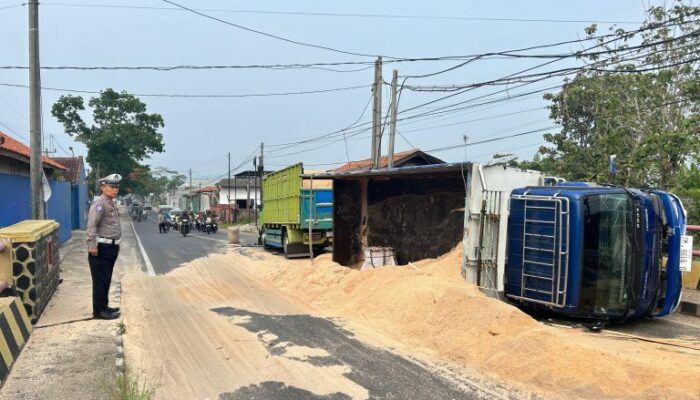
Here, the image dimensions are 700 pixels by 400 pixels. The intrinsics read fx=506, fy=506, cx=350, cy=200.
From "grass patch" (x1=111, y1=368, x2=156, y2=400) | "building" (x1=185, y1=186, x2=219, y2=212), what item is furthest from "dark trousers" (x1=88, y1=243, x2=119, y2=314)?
"building" (x1=185, y1=186, x2=219, y2=212)

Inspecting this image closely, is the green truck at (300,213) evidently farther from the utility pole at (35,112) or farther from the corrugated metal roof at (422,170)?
the utility pole at (35,112)

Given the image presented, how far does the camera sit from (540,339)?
538cm

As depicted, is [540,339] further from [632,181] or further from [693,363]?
[632,181]

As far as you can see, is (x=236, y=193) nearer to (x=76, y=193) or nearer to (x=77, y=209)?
(x=77, y=209)

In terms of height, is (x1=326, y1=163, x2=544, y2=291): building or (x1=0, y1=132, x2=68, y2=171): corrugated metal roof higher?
(x1=0, y1=132, x2=68, y2=171): corrugated metal roof

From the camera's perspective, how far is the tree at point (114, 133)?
50406 millimetres

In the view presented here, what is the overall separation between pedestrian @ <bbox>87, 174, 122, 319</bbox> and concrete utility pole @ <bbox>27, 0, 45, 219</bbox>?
5026 millimetres

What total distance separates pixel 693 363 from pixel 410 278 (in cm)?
412

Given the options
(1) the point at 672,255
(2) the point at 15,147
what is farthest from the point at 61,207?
(1) the point at 672,255

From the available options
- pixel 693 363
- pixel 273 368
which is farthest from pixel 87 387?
pixel 693 363

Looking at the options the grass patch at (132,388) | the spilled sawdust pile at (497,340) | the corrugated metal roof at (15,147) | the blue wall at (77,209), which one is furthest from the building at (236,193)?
the grass patch at (132,388)

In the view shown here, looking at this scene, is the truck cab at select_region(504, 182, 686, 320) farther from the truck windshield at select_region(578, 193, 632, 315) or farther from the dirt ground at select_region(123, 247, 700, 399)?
the dirt ground at select_region(123, 247, 700, 399)

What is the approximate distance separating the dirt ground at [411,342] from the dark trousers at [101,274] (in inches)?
20.6

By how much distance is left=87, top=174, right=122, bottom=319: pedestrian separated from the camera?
703 cm
